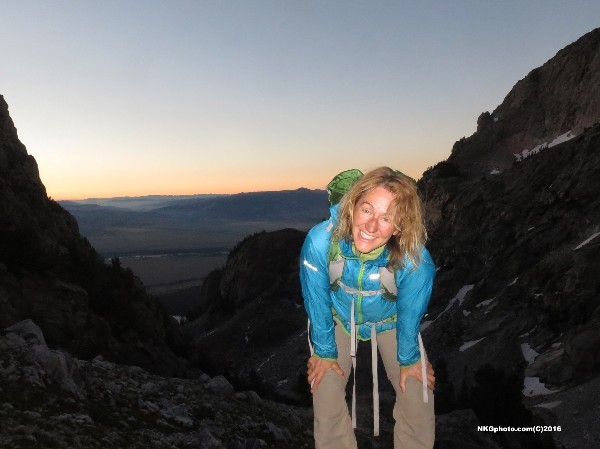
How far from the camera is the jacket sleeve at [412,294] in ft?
14.4

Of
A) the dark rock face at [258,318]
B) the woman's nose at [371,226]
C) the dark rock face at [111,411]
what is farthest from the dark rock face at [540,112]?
the woman's nose at [371,226]

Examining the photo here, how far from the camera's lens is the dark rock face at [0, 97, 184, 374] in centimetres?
1659

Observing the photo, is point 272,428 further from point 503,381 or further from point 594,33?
point 594,33

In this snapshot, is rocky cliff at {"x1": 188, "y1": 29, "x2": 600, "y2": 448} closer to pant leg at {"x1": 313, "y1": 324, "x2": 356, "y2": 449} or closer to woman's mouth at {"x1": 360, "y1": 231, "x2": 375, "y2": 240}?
pant leg at {"x1": 313, "y1": 324, "x2": 356, "y2": 449}

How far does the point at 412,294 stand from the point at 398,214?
831 millimetres

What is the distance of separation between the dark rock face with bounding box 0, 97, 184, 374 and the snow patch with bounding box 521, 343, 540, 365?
71.1 feet

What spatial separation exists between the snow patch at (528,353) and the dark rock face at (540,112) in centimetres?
3925

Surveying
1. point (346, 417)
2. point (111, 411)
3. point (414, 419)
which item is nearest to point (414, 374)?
point (414, 419)

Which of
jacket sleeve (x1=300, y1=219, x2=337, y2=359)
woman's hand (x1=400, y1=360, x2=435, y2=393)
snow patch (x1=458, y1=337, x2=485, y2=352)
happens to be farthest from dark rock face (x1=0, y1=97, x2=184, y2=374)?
snow patch (x1=458, y1=337, x2=485, y2=352)

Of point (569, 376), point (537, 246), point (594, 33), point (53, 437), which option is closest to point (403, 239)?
point (53, 437)

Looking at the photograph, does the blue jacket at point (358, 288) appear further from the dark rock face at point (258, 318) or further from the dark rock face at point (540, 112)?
the dark rock face at point (540, 112)

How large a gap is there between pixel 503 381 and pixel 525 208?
2663 cm

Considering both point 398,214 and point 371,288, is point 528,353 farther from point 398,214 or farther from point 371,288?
point 398,214

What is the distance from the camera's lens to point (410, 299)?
174 inches
